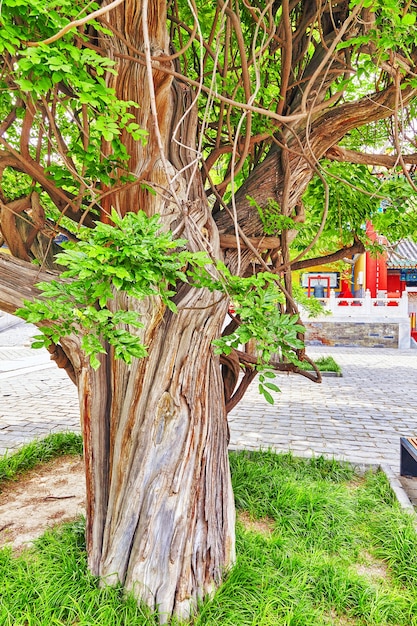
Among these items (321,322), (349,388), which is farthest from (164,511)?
(321,322)

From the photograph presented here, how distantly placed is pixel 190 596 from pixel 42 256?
198cm

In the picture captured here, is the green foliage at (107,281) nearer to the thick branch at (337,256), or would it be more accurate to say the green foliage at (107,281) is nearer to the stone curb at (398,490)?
the thick branch at (337,256)

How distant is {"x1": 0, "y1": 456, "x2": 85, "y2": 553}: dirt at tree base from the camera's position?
8.34 ft

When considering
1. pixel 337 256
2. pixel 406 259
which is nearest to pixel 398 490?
pixel 337 256

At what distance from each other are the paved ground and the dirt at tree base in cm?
91

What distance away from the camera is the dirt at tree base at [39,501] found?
2543 millimetres

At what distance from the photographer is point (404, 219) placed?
3158mm

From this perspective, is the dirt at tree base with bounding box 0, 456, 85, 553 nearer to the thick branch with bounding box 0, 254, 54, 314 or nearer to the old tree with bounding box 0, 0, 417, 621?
the old tree with bounding box 0, 0, 417, 621

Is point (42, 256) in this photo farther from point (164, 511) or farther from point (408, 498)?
point (408, 498)

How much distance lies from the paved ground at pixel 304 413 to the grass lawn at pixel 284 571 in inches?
44.0

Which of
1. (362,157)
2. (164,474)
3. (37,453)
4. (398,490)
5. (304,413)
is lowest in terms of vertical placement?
(304,413)

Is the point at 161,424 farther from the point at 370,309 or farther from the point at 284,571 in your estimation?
the point at 370,309

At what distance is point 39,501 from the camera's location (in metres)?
2.94

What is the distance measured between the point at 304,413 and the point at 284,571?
3886 millimetres
